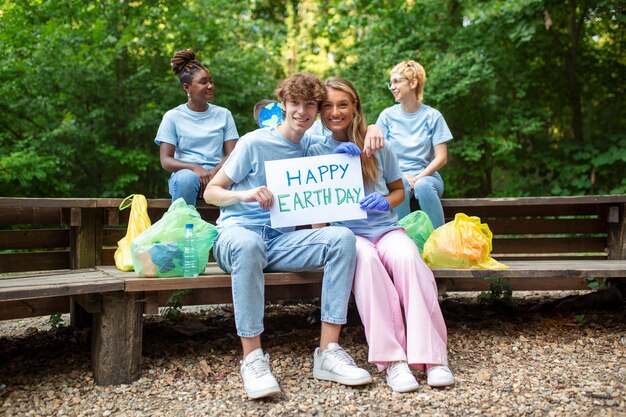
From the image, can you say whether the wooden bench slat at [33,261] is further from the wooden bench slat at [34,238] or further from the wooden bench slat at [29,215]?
the wooden bench slat at [29,215]

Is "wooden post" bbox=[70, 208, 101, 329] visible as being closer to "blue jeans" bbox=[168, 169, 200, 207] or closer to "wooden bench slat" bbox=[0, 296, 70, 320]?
"wooden bench slat" bbox=[0, 296, 70, 320]

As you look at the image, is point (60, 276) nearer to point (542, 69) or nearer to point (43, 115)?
point (43, 115)

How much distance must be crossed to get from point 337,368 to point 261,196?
951 mm

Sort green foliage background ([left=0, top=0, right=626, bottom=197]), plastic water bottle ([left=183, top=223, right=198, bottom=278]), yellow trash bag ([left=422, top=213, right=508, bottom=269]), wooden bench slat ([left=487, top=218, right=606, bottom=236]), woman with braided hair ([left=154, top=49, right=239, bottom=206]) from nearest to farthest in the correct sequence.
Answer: plastic water bottle ([left=183, top=223, right=198, bottom=278]) → yellow trash bag ([left=422, top=213, right=508, bottom=269]) → woman with braided hair ([left=154, top=49, right=239, bottom=206]) → wooden bench slat ([left=487, top=218, right=606, bottom=236]) → green foliage background ([left=0, top=0, right=626, bottom=197])

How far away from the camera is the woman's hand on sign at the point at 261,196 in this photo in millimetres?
3045

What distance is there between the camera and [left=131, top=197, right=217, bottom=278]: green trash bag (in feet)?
10.1

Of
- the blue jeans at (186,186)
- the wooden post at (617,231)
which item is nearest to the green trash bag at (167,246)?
the blue jeans at (186,186)

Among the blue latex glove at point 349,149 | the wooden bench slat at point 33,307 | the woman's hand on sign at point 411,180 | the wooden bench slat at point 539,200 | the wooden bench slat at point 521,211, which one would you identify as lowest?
the wooden bench slat at point 33,307

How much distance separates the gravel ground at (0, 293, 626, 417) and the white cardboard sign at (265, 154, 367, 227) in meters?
0.82

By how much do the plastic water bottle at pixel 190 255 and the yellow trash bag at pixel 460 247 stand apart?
4.74 feet

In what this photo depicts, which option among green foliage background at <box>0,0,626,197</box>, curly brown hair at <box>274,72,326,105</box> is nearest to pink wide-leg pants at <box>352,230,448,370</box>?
curly brown hair at <box>274,72,326,105</box>

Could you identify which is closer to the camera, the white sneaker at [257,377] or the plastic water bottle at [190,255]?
the white sneaker at [257,377]

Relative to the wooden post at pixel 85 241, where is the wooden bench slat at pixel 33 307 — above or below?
below

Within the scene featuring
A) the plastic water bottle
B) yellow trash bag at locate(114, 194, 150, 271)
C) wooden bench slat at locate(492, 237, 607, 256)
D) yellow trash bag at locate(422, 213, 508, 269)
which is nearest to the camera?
the plastic water bottle
